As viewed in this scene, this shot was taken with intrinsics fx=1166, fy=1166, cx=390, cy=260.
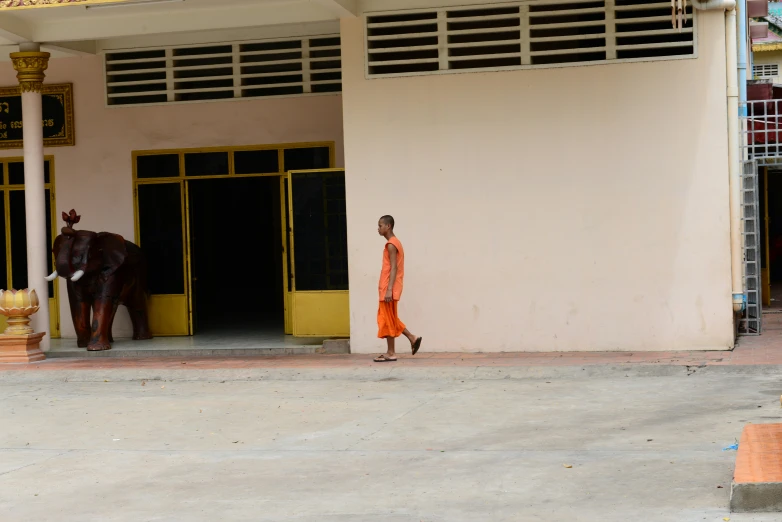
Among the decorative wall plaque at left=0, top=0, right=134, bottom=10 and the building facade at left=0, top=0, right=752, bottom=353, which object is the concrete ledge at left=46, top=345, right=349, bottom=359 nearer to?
the building facade at left=0, top=0, right=752, bottom=353

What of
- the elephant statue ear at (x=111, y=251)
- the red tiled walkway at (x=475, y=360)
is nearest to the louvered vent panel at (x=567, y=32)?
the red tiled walkway at (x=475, y=360)

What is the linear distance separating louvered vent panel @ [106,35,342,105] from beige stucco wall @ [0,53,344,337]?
159mm

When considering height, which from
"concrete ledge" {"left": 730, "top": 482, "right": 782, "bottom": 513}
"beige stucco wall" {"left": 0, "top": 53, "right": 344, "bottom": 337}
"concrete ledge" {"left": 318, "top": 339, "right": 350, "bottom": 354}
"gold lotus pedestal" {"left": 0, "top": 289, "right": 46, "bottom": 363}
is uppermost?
"beige stucco wall" {"left": 0, "top": 53, "right": 344, "bottom": 337}

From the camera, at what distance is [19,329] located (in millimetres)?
13250

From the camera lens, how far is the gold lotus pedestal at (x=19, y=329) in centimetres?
Answer: 1311

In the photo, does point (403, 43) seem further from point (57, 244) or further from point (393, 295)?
point (57, 244)

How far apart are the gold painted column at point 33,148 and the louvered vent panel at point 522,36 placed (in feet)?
13.0

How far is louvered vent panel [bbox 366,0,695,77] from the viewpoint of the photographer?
39.7 ft

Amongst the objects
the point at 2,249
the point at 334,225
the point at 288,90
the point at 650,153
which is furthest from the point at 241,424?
the point at 2,249

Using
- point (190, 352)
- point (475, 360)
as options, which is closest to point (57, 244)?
point (190, 352)

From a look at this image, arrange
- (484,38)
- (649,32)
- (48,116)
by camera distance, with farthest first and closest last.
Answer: (48,116)
(484,38)
(649,32)

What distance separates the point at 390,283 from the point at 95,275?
4.06m

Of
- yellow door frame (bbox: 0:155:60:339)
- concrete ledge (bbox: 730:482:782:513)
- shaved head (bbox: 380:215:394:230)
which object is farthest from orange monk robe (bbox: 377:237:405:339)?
concrete ledge (bbox: 730:482:782:513)

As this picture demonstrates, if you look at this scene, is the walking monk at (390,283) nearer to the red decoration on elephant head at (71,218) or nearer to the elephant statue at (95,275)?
the elephant statue at (95,275)
